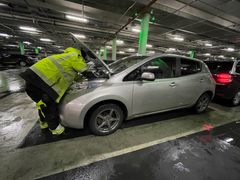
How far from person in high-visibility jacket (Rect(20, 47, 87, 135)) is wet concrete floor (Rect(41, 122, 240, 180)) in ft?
3.16

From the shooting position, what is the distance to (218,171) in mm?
1547

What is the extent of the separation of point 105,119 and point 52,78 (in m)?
1.10

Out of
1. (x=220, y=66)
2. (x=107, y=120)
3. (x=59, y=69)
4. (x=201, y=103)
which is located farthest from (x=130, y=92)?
(x=220, y=66)

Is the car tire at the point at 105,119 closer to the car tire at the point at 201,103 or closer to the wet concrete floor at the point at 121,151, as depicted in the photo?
the wet concrete floor at the point at 121,151

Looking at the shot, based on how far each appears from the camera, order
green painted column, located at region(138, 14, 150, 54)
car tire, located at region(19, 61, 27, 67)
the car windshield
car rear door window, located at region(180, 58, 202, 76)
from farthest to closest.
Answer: car tire, located at region(19, 61, 27, 67) → green painted column, located at region(138, 14, 150, 54) → car rear door window, located at region(180, 58, 202, 76) → the car windshield

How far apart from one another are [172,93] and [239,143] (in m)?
1.45

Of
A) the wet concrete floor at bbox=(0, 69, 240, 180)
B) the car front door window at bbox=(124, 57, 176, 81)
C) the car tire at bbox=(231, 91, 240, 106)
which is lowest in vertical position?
the wet concrete floor at bbox=(0, 69, 240, 180)

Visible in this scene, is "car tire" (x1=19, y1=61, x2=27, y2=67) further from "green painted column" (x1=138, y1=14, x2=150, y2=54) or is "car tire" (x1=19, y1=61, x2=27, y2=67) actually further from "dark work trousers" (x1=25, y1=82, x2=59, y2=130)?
"dark work trousers" (x1=25, y1=82, x2=59, y2=130)

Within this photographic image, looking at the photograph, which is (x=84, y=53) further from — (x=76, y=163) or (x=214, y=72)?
(x=214, y=72)

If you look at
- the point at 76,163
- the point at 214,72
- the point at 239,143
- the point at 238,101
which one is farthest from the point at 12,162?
the point at 238,101

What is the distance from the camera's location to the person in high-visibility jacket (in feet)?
5.71

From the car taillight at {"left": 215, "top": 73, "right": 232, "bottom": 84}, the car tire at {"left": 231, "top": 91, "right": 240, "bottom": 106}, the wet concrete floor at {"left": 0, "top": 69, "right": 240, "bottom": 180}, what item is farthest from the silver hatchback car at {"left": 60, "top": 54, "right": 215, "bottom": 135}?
the car tire at {"left": 231, "top": 91, "right": 240, "bottom": 106}

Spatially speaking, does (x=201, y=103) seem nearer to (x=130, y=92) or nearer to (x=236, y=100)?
(x=236, y=100)

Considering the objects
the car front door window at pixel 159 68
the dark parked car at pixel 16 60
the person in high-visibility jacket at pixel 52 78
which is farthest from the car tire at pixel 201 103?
the dark parked car at pixel 16 60
